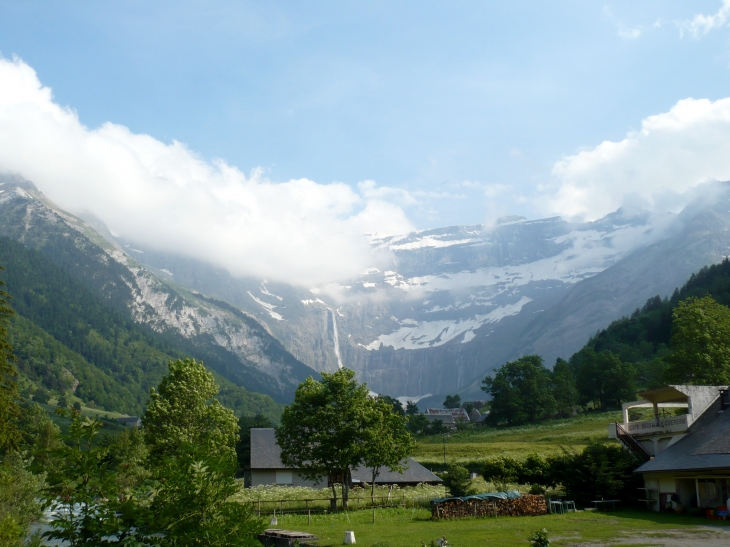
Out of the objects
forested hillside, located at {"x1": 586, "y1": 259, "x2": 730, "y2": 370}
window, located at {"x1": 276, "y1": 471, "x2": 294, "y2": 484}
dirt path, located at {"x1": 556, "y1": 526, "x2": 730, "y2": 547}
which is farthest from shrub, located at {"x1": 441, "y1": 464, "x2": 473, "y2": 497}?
forested hillside, located at {"x1": 586, "y1": 259, "x2": 730, "y2": 370}

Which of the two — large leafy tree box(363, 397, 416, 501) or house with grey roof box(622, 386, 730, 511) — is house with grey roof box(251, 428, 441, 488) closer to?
large leafy tree box(363, 397, 416, 501)

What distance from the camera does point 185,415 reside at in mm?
44156

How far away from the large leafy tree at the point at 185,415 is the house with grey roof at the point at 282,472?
13735 mm

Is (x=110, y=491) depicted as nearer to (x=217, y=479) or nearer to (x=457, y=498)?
(x=217, y=479)

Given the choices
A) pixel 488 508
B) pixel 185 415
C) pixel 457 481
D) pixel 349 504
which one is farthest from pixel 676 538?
pixel 185 415

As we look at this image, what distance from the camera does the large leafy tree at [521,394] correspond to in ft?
376

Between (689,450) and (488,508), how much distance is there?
36.7 feet

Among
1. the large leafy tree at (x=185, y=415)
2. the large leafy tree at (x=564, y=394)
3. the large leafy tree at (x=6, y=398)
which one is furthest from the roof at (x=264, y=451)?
the large leafy tree at (x=564, y=394)

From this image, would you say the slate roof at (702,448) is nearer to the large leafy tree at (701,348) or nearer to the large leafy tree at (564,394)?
the large leafy tree at (701,348)

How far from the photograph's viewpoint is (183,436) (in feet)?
137

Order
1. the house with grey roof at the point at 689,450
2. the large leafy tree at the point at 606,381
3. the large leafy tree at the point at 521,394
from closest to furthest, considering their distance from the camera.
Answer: the house with grey roof at the point at 689,450 → the large leafy tree at the point at 606,381 → the large leafy tree at the point at 521,394

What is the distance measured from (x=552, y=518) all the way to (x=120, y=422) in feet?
575

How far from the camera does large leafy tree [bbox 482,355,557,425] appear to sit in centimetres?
11475

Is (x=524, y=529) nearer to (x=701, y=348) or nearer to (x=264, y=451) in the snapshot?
(x=701, y=348)
